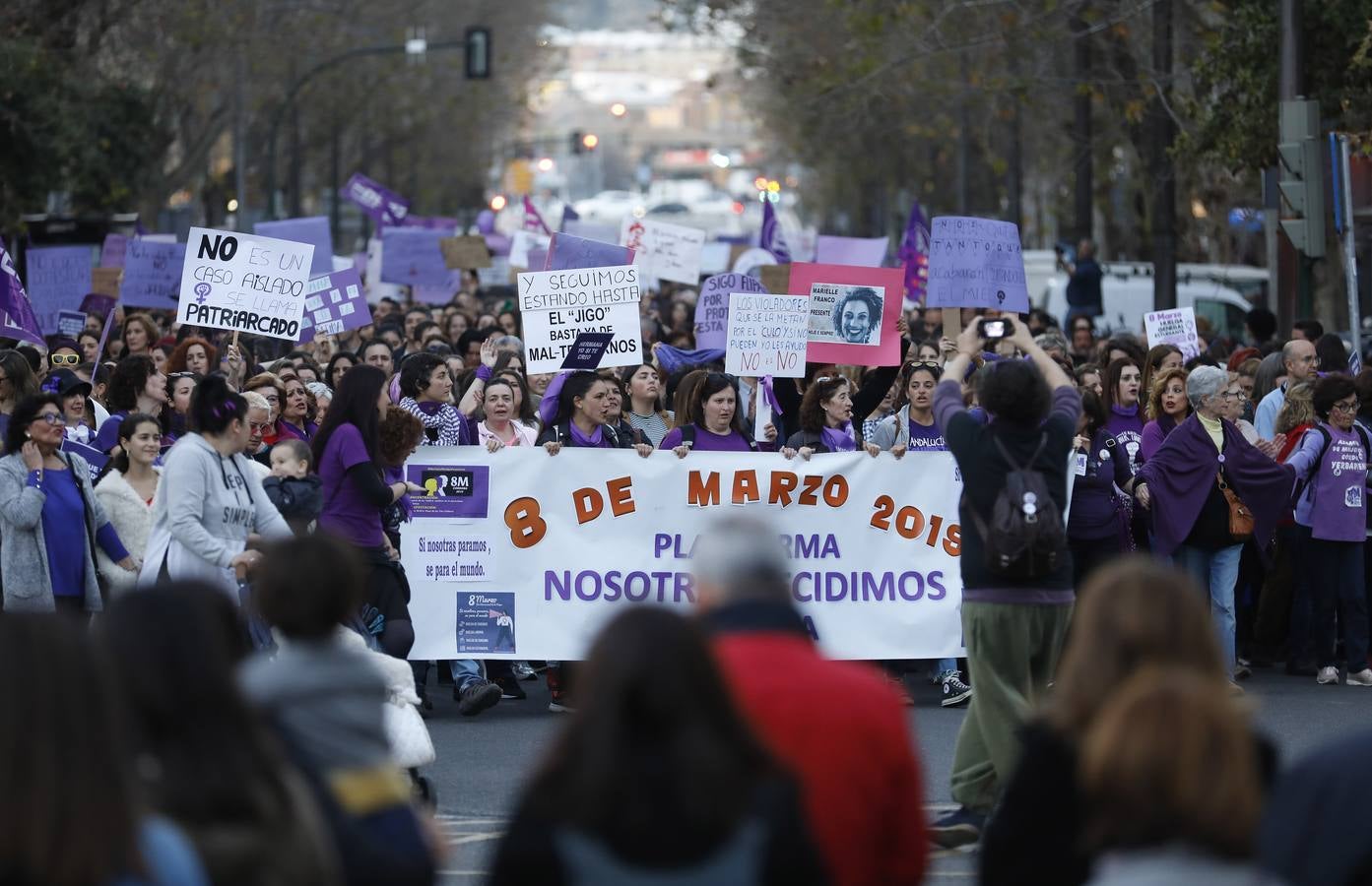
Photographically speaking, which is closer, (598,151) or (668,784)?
(668,784)

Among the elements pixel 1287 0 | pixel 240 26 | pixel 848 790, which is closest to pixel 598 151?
pixel 240 26

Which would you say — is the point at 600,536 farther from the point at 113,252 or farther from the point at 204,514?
the point at 113,252

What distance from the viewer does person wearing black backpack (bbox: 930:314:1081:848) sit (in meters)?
7.13

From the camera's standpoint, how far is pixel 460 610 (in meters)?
10.8

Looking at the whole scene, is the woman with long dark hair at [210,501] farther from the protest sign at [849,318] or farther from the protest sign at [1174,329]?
the protest sign at [1174,329]

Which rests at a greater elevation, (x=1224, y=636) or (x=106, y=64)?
(x=106, y=64)

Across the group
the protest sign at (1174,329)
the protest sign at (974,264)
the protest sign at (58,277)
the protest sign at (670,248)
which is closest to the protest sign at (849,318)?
the protest sign at (974,264)

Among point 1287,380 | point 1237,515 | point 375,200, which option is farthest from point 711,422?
point 375,200

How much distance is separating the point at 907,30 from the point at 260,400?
2018cm

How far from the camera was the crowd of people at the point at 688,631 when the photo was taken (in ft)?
12.1

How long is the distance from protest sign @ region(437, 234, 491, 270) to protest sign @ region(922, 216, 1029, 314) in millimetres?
11669

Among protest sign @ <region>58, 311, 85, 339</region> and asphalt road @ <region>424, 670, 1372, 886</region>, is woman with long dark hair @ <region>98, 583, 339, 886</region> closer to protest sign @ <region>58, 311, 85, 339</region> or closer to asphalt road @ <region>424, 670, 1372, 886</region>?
asphalt road @ <region>424, 670, 1372, 886</region>

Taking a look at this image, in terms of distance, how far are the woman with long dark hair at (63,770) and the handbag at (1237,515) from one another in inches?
337

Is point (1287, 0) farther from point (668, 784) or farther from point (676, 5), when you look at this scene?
point (676, 5)
